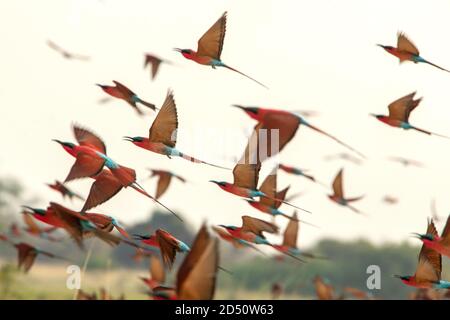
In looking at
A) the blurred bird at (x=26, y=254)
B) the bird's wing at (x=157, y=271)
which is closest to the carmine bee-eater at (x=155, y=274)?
the bird's wing at (x=157, y=271)

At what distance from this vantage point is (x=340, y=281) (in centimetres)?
549

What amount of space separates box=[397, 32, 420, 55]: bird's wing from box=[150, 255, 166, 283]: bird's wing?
959 mm

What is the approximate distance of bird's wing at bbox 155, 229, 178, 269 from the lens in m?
1.15

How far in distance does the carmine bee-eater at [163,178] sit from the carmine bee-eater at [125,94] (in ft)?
1.32

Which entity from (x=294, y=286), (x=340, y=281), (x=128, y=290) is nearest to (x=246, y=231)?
(x=128, y=290)

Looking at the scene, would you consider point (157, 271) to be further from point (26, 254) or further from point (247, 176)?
point (247, 176)

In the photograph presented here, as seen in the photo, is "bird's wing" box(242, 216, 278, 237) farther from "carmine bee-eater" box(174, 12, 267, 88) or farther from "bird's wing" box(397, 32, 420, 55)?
"bird's wing" box(397, 32, 420, 55)

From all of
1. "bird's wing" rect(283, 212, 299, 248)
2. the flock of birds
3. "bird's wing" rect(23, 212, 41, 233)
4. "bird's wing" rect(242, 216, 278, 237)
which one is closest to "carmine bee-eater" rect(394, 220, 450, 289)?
the flock of birds

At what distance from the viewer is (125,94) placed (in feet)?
4.99

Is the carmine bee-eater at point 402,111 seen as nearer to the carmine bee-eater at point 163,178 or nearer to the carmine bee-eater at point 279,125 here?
the carmine bee-eater at point 279,125

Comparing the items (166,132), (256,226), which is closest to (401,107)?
(256,226)

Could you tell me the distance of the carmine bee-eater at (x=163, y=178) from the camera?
1855mm

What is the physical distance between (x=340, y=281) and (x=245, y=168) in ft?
14.7
